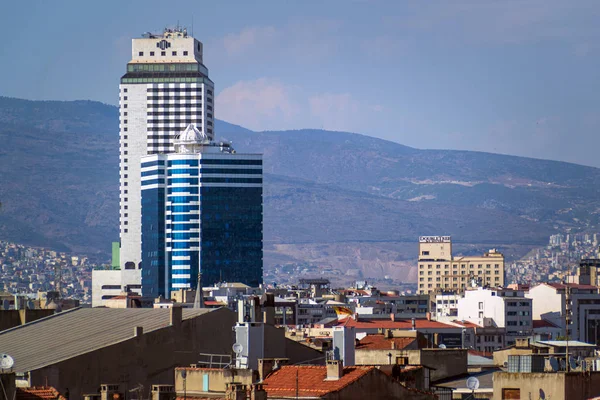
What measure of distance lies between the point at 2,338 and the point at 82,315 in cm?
300

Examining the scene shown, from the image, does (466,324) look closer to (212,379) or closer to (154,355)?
(154,355)

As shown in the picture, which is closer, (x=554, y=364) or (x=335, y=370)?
(x=335, y=370)

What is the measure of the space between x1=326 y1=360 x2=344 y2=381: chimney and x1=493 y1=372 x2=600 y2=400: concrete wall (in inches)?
130

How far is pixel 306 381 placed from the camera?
1451 inches

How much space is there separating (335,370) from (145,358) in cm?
1016

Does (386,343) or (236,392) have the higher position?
(236,392)

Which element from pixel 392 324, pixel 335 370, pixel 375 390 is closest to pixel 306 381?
pixel 335 370

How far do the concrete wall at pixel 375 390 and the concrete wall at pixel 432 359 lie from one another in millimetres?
10054

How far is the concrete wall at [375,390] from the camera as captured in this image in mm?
35250

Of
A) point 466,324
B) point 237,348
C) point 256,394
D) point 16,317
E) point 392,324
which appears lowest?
point 466,324

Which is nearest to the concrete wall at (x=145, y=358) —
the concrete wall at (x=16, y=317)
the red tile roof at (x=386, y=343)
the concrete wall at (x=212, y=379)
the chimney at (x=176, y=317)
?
the chimney at (x=176, y=317)

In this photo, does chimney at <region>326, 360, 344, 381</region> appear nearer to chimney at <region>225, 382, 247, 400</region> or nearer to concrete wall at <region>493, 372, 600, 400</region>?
chimney at <region>225, 382, 247, 400</region>

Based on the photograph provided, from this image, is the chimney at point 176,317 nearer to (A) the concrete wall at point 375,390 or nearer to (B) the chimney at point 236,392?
(A) the concrete wall at point 375,390

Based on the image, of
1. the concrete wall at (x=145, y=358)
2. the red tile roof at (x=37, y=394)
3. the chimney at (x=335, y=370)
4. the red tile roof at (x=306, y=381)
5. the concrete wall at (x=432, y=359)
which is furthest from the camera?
the concrete wall at (x=432, y=359)
